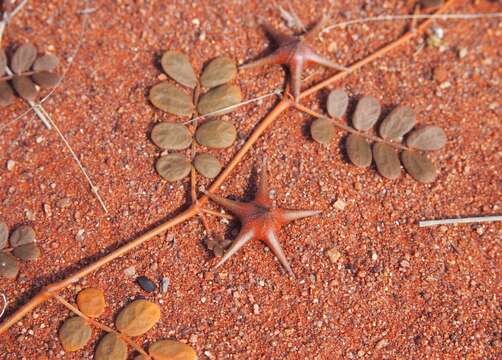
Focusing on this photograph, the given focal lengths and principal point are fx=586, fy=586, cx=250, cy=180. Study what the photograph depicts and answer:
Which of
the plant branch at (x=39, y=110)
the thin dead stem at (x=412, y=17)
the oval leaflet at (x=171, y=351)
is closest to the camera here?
the oval leaflet at (x=171, y=351)

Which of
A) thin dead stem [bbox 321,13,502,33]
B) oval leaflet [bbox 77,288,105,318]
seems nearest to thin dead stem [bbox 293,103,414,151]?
thin dead stem [bbox 321,13,502,33]

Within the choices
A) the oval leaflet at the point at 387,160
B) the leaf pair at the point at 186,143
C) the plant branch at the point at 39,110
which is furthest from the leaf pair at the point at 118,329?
the oval leaflet at the point at 387,160

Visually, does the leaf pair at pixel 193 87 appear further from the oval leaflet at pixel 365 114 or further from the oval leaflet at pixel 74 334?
the oval leaflet at pixel 74 334

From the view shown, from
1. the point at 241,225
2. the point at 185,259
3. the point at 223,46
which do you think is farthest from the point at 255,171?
the point at 223,46

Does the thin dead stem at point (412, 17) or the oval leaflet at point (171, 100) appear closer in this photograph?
the oval leaflet at point (171, 100)

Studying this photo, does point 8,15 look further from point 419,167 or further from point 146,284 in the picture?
point 419,167


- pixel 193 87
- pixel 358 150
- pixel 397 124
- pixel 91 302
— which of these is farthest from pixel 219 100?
pixel 91 302
